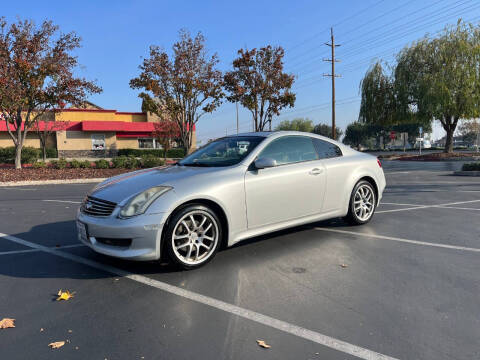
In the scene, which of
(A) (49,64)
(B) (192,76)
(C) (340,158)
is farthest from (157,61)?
(C) (340,158)

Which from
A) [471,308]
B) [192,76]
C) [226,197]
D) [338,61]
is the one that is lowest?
[471,308]

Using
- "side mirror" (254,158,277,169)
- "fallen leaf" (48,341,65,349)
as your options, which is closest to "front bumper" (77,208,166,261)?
"fallen leaf" (48,341,65,349)

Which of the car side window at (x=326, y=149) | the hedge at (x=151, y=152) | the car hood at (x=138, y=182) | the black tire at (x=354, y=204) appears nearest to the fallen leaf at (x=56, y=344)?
the car hood at (x=138, y=182)

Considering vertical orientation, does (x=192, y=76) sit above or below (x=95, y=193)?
above

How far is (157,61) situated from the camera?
19484 mm

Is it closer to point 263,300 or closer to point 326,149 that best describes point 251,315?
point 263,300

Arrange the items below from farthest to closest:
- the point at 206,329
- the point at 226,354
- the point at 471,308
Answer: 1. the point at 471,308
2. the point at 206,329
3. the point at 226,354

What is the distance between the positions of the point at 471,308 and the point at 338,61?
3316 centimetres

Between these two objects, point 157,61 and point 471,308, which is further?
point 157,61

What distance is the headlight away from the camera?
365 centimetres

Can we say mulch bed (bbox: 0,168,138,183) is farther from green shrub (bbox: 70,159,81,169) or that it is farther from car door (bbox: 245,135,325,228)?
car door (bbox: 245,135,325,228)

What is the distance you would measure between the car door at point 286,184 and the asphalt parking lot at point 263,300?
0.49m

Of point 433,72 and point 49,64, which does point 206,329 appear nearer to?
point 49,64

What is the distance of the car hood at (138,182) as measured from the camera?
3.84m
